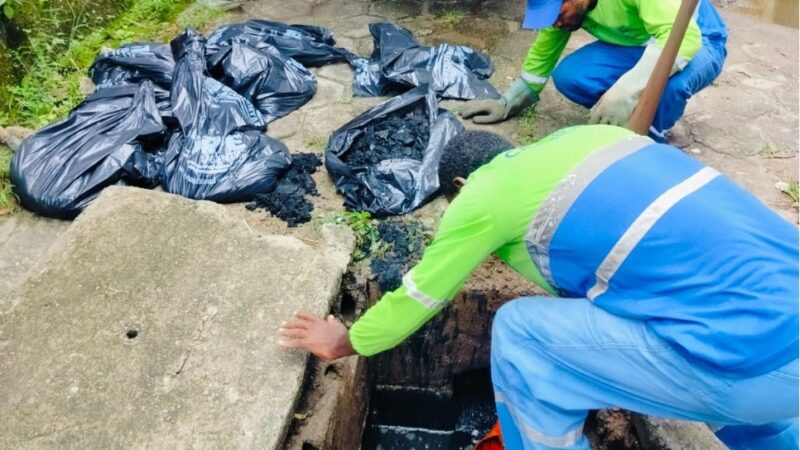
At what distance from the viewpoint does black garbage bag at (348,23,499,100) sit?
13.5 ft

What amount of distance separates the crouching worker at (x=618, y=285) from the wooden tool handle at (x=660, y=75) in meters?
1.11

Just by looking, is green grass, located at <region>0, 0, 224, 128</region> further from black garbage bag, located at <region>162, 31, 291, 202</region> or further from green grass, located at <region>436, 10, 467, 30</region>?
green grass, located at <region>436, 10, 467, 30</region>

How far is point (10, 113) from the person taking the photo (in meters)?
3.89

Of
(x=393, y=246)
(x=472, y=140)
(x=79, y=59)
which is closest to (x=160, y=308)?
(x=393, y=246)

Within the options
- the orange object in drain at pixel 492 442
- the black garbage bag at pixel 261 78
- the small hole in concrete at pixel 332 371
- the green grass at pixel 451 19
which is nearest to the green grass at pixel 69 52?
the black garbage bag at pixel 261 78

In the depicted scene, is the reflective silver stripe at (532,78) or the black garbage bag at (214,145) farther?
the reflective silver stripe at (532,78)

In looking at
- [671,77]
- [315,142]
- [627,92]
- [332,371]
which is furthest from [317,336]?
[671,77]

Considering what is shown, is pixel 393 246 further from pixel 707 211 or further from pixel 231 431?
pixel 707 211

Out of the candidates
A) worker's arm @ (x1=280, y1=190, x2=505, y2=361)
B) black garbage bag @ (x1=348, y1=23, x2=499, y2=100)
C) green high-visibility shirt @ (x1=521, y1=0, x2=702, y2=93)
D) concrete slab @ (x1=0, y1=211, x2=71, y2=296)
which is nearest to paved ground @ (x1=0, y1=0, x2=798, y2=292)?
concrete slab @ (x1=0, y1=211, x2=71, y2=296)

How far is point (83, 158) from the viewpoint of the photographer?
3.30 metres

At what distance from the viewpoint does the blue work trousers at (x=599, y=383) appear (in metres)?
1.87

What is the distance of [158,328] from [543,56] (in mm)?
2420

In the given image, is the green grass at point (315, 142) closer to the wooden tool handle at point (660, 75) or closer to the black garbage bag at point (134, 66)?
the black garbage bag at point (134, 66)

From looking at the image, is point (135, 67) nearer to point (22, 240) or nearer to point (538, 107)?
point (22, 240)
